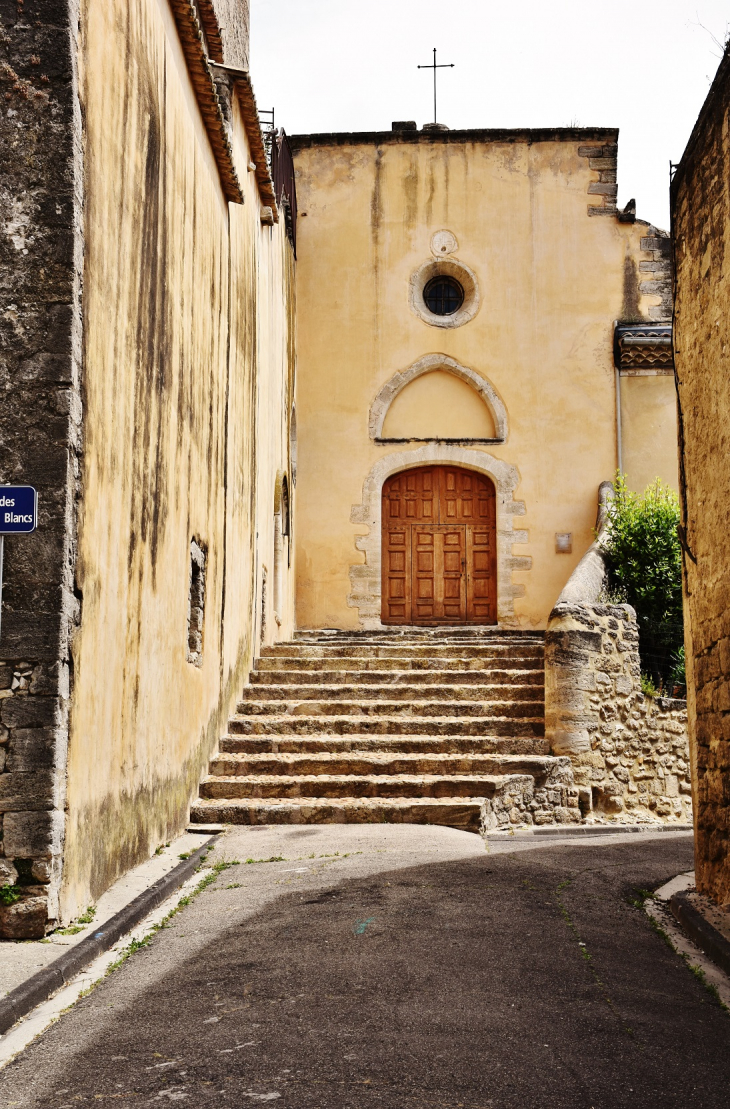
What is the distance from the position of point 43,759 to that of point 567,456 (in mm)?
12337

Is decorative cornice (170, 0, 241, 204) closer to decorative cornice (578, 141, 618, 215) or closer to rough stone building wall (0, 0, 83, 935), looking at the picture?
rough stone building wall (0, 0, 83, 935)

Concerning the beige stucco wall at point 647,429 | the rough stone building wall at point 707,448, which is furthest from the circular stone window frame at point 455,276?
the rough stone building wall at point 707,448

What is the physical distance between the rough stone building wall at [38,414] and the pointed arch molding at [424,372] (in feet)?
36.6

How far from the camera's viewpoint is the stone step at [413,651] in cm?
1198

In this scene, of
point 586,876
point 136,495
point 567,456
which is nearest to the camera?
point 136,495

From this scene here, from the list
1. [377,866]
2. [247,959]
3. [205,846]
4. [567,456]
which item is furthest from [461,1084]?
[567,456]

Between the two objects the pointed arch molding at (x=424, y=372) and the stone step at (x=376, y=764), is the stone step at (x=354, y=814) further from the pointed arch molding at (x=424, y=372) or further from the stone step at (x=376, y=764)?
the pointed arch molding at (x=424, y=372)

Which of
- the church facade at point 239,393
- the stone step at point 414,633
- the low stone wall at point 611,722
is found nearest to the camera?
the church facade at point 239,393

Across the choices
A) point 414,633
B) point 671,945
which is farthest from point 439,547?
point 671,945

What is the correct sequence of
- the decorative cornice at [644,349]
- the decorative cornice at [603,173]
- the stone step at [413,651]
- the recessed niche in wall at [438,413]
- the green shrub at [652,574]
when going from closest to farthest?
Result: the stone step at [413,651] < the green shrub at [652,574] < the decorative cornice at [644,349] < the recessed niche in wall at [438,413] < the decorative cornice at [603,173]

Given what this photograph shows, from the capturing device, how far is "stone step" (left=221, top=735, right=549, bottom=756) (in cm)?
987

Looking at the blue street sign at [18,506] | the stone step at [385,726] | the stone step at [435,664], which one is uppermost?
Answer: the blue street sign at [18,506]

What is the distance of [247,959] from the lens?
5.00 m

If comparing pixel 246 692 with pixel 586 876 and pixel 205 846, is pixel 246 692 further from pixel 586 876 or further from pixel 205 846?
pixel 586 876
